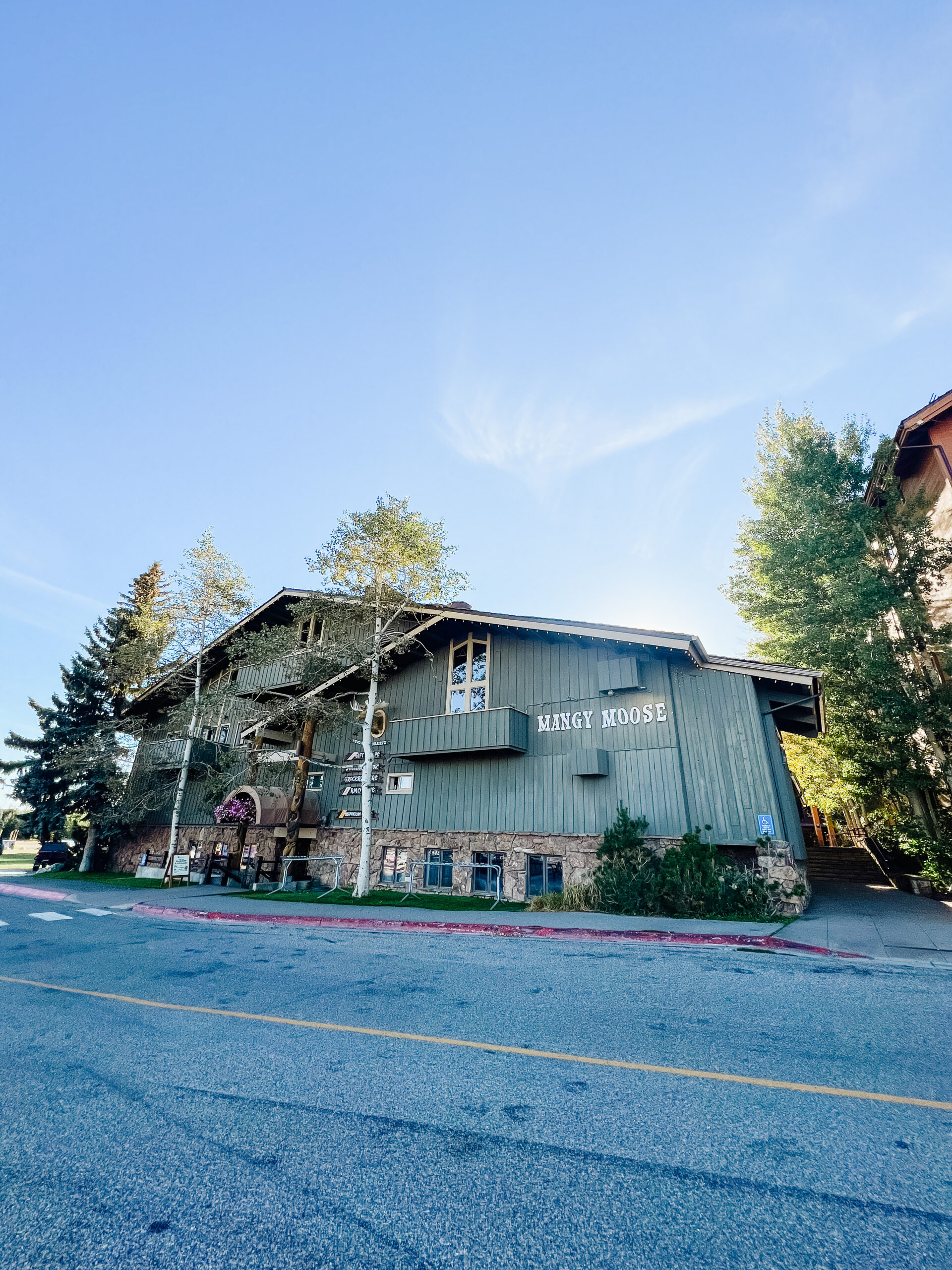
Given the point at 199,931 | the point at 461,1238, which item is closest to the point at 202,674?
the point at 199,931

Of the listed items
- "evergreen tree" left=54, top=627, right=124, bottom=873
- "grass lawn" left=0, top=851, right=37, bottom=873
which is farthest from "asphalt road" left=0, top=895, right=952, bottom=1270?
"grass lawn" left=0, top=851, right=37, bottom=873

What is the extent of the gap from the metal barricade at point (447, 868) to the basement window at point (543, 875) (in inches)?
30.0

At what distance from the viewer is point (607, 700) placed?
15.9m

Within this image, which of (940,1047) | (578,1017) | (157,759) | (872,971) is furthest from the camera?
(157,759)

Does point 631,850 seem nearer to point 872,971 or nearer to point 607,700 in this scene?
point 607,700

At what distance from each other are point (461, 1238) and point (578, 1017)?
3293 mm

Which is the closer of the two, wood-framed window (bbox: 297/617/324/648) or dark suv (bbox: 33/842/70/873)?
wood-framed window (bbox: 297/617/324/648)

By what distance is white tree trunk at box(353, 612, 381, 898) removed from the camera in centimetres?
1585

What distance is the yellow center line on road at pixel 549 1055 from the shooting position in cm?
353

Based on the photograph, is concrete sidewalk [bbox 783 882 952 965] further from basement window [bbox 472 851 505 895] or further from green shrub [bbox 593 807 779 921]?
basement window [bbox 472 851 505 895]

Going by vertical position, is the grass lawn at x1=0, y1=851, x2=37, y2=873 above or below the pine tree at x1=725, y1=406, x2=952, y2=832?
below

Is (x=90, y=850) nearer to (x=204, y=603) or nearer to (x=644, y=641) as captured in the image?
(x=204, y=603)

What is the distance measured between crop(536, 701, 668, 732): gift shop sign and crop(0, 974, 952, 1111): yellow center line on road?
37.8ft

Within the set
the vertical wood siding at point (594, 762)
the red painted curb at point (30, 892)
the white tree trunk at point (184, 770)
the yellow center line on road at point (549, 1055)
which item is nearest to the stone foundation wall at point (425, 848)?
the vertical wood siding at point (594, 762)
